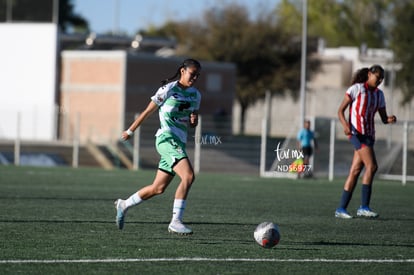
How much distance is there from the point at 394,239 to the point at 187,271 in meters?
3.84

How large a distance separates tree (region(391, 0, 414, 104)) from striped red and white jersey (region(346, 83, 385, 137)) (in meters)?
44.5

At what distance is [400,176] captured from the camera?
3045 cm

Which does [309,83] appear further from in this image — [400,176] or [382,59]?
[400,176]

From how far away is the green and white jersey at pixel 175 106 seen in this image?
11555 millimetres

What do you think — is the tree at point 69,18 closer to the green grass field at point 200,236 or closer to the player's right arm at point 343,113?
the green grass field at point 200,236

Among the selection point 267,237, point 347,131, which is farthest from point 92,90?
point 267,237

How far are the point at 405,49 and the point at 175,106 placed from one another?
4922cm

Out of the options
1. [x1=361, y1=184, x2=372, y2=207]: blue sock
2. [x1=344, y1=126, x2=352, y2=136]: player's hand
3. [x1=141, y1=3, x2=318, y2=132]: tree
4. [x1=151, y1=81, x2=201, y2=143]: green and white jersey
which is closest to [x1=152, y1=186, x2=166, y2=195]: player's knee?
[x1=151, y1=81, x2=201, y2=143]: green and white jersey

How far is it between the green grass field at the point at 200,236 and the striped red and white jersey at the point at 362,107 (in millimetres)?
1355

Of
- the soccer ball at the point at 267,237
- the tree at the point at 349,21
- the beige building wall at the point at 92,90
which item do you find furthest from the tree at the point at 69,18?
the soccer ball at the point at 267,237

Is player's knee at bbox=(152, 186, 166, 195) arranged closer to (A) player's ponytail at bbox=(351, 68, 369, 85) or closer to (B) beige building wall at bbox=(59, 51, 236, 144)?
(A) player's ponytail at bbox=(351, 68, 369, 85)

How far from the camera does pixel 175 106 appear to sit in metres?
11.6

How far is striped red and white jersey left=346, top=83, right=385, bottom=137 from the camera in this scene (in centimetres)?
1459

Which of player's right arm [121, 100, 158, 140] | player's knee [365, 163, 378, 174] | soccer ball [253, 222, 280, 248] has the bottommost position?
soccer ball [253, 222, 280, 248]
